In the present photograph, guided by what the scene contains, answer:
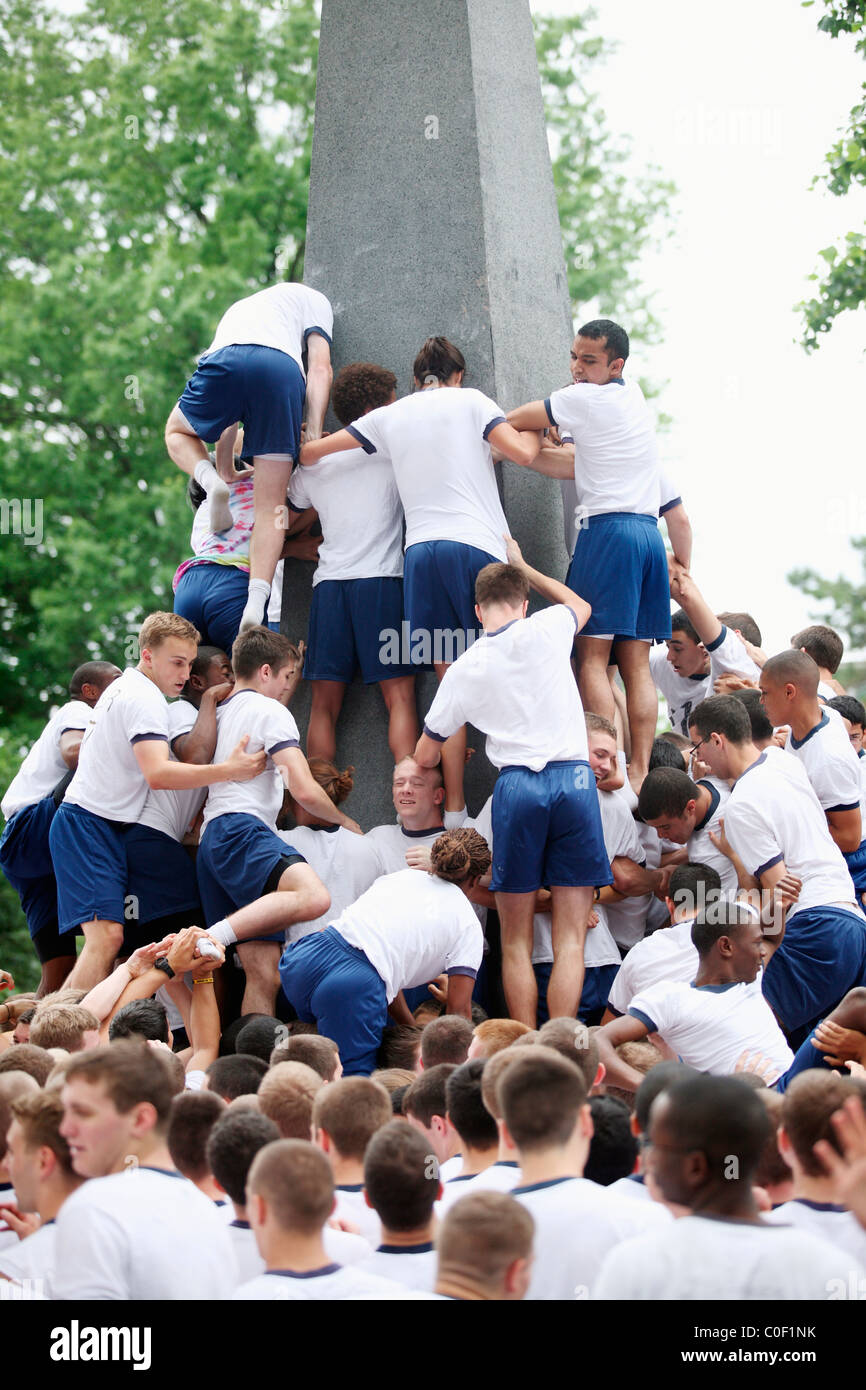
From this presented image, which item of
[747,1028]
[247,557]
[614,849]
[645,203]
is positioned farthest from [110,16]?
[747,1028]

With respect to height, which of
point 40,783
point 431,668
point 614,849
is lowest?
point 614,849

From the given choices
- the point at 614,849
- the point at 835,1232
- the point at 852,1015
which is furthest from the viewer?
the point at 614,849

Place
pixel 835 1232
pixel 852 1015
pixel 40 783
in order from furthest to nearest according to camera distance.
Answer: pixel 40 783
pixel 852 1015
pixel 835 1232

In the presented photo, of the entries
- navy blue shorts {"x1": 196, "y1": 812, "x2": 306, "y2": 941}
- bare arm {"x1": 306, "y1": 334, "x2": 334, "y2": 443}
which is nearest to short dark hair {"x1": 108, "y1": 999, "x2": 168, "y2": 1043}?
navy blue shorts {"x1": 196, "y1": 812, "x2": 306, "y2": 941}

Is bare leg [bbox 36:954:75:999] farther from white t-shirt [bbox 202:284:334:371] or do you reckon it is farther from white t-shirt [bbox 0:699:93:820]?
white t-shirt [bbox 202:284:334:371]

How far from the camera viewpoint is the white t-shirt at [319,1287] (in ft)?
10.6

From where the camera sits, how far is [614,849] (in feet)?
24.0

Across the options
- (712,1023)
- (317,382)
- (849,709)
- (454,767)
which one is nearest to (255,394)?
(317,382)

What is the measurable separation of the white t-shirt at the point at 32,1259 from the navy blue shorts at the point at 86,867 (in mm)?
3192

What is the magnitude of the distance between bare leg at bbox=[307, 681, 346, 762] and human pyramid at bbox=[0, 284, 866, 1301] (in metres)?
0.02

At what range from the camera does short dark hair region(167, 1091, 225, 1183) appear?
163 inches

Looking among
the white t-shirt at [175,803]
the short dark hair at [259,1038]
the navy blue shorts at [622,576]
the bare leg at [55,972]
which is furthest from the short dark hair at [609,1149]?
the bare leg at [55,972]

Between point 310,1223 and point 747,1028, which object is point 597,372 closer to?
point 747,1028

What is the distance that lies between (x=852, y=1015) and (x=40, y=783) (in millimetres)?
4421
